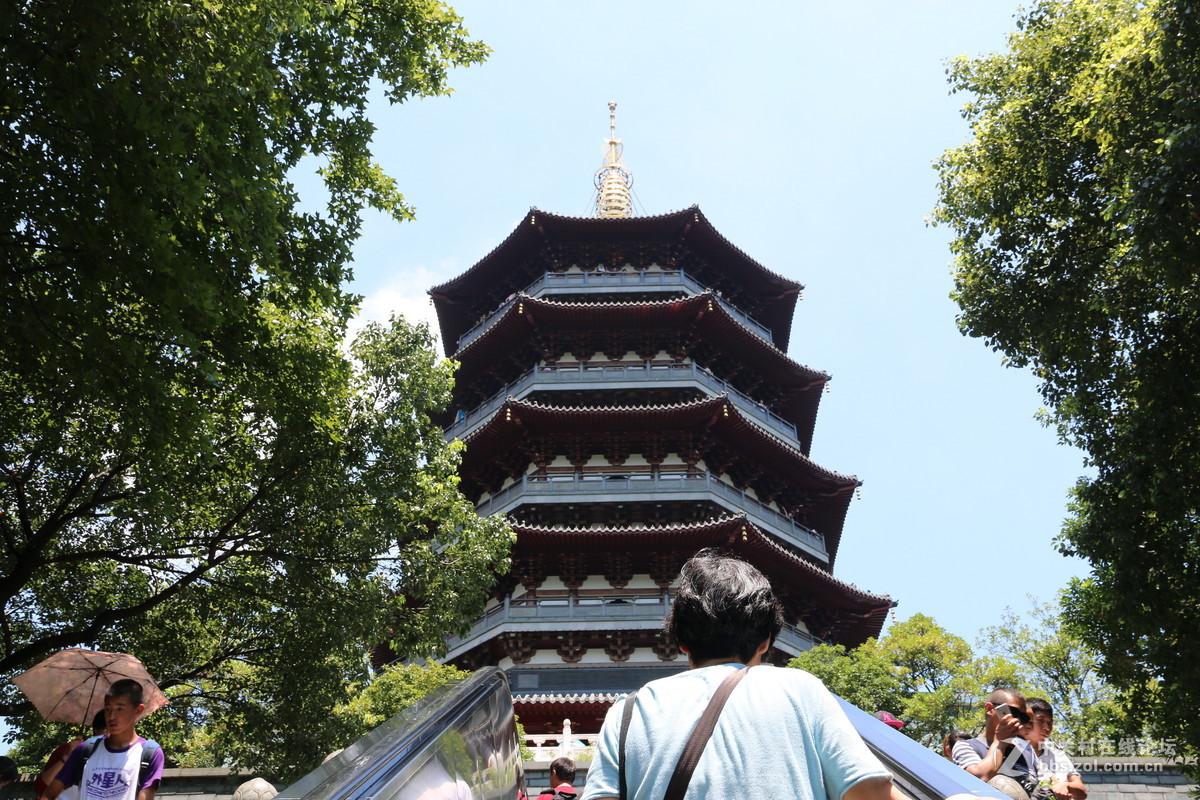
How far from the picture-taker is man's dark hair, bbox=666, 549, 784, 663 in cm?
202

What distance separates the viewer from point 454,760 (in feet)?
10.1

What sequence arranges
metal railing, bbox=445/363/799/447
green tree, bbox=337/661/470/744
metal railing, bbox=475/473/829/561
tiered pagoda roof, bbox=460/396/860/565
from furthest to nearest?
metal railing, bbox=445/363/799/447 → tiered pagoda roof, bbox=460/396/860/565 → metal railing, bbox=475/473/829/561 → green tree, bbox=337/661/470/744

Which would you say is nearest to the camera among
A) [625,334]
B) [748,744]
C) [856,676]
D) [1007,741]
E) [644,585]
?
[748,744]

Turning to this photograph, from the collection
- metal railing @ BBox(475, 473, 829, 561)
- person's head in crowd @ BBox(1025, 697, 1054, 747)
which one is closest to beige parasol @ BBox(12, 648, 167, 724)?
person's head in crowd @ BBox(1025, 697, 1054, 747)

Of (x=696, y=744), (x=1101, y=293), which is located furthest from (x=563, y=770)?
(x=1101, y=293)

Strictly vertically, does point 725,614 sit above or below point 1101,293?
below

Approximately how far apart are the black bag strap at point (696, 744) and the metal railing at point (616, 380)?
772 inches

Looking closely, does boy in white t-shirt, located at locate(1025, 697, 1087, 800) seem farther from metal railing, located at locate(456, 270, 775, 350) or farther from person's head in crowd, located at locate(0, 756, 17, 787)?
metal railing, located at locate(456, 270, 775, 350)

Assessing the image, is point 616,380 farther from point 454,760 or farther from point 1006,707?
point 454,760

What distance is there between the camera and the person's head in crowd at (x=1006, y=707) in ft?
13.7

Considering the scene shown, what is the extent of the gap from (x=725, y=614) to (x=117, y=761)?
12.8 ft

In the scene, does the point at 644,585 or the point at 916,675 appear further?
the point at 916,675

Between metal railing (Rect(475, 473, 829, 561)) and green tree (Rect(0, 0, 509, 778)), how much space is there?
24.1 ft

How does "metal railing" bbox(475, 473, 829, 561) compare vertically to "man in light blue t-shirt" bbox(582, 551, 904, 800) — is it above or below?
above
